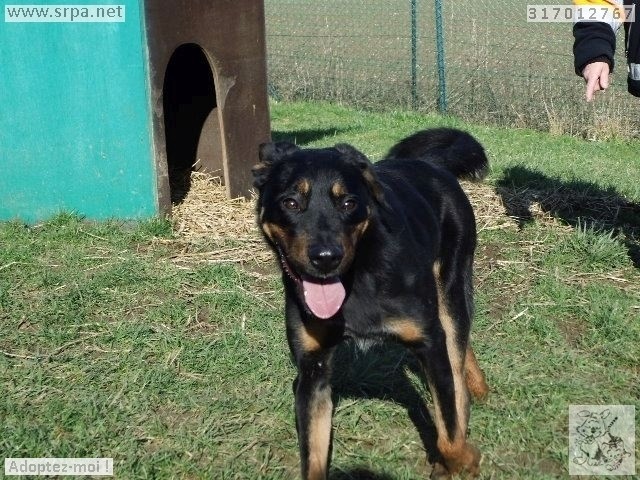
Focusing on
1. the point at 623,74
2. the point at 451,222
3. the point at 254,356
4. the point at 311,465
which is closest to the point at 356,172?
the point at 451,222

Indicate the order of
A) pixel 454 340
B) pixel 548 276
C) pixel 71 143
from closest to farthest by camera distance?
pixel 454 340 < pixel 548 276 < pixel 71 143

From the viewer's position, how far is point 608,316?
4.86 m

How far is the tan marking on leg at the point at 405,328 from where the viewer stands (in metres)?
3.35

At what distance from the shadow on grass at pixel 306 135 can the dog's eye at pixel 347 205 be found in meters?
6.77

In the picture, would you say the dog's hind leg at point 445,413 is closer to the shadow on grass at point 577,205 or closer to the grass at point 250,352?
the grass at point 250,352

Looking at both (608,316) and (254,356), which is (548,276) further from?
(254,356)

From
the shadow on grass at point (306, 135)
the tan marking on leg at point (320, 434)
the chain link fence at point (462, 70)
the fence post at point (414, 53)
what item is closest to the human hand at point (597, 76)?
the tan marking on leg at point (320, 434)

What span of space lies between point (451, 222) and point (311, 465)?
4.70 ft

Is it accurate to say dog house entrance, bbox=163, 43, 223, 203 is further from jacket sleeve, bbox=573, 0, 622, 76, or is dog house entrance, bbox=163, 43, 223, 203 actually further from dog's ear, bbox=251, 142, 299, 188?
dog's ear, bbox=251, 142, 299, 188

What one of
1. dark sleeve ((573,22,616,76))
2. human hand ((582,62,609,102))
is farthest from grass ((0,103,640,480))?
dark sleeve ((573,22,616,76))

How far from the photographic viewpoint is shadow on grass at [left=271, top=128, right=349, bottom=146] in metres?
10.2

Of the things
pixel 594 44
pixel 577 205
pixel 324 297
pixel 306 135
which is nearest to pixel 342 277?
pixel 324 297

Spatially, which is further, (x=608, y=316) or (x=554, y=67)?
(x=554, y=67)

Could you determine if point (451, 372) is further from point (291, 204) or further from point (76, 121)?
point (76, 121)
